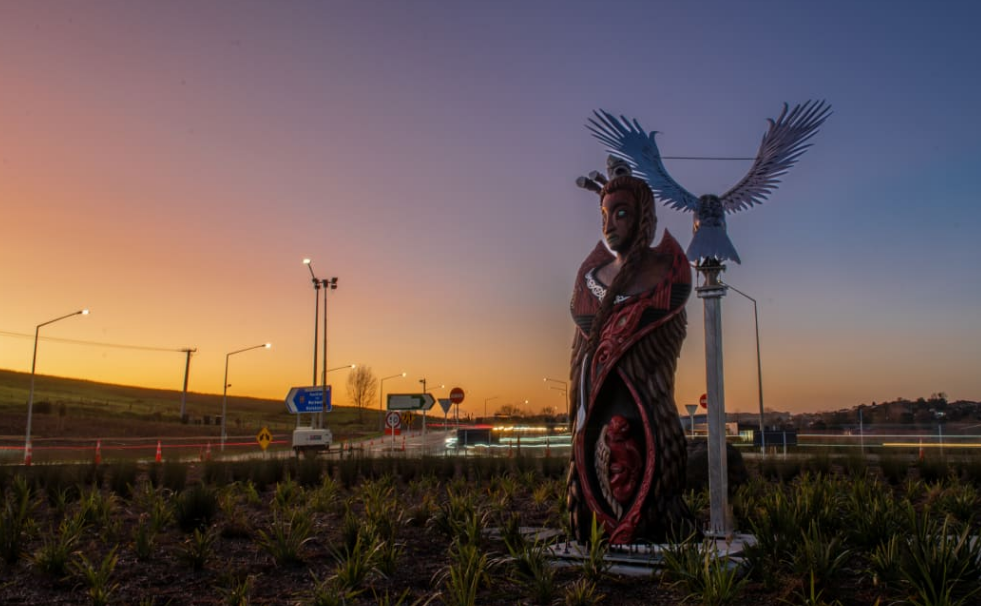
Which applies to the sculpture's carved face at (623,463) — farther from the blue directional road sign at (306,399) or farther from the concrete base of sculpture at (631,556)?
the blue directional road sign at (306,399)

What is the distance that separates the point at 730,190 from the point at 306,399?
97.9 ft

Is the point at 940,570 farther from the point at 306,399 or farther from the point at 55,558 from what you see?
the point at 306,399

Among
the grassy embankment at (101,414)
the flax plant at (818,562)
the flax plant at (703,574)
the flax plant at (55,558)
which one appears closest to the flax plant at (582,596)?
the flax plant at (703,574)

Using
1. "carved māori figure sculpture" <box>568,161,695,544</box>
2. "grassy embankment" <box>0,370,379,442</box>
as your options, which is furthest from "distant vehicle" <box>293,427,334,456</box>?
"carved māori figure sculpture" <box>568,161,695,544</box>

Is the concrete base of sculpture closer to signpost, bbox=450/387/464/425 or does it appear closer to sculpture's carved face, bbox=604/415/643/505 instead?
sculpture's carved face, bbox=604/415/643/505

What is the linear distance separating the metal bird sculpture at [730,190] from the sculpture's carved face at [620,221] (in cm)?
89

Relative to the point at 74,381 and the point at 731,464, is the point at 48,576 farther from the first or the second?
the point at 74,381

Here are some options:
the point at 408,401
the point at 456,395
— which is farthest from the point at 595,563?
the point at 408,401

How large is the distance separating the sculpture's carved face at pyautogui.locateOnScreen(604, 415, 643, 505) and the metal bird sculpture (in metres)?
2.60

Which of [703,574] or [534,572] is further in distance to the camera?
[534,572]

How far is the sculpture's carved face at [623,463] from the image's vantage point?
9.01 meters

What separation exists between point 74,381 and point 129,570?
138m

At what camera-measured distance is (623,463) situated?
29.6ft

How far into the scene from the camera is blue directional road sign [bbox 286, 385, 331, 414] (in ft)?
120
